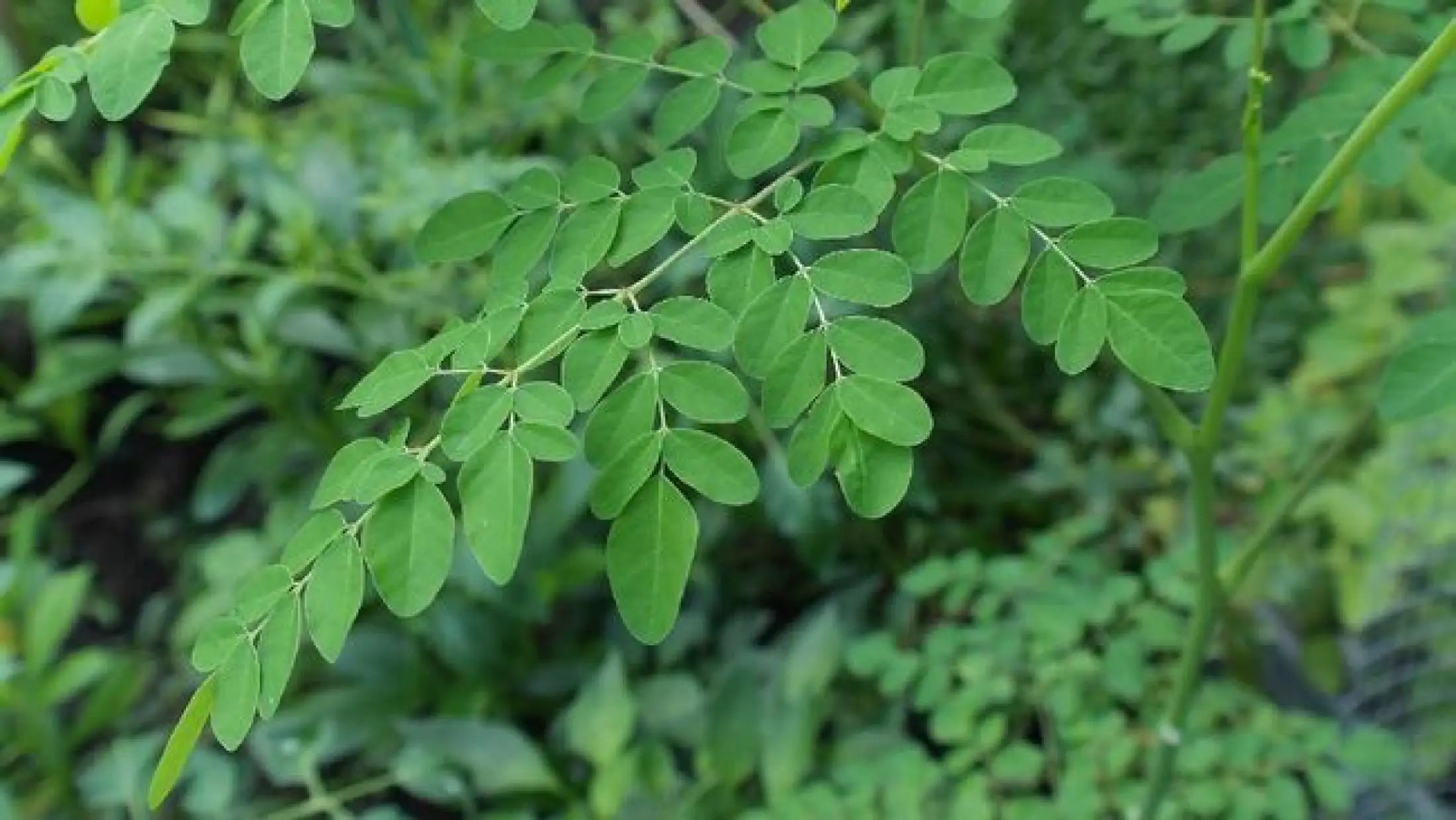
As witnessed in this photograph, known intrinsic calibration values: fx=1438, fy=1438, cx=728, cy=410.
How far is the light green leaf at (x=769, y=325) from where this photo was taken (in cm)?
67

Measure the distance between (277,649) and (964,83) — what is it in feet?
1.52

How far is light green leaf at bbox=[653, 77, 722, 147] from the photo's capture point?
2.75 feet

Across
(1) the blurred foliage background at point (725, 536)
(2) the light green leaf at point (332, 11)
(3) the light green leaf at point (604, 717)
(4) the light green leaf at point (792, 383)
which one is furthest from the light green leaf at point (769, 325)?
(3) the light green leaf at point (604, 717)

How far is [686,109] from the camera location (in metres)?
0.85

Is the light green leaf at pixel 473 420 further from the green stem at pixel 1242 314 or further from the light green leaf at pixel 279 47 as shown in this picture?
the green stem at pixel 1242 314

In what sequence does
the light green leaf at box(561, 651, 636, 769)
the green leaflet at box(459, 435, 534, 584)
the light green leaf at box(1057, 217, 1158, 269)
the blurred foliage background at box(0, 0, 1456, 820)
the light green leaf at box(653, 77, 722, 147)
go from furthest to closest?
the light green leaf at box(561, 651, 636, 769) → the blurred foliage background at box(0, 0, 1456, 820) → the light green leaf at box(653, 77, 722, 147) → the light green leaf at box(1057, 217, 1158, 269) → the green leaflet at box(459, 435, 534, 584)

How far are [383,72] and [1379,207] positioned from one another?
1.44 m

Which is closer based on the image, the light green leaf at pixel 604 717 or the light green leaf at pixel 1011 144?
the light green leaf at pixel 1011 144

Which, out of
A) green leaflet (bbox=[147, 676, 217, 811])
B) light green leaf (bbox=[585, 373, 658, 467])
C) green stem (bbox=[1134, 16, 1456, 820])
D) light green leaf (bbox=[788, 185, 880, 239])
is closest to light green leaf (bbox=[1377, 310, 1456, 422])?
green stem (bbox=[1134, 16, 1456, 820])

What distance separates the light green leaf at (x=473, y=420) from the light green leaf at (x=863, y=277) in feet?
0.53

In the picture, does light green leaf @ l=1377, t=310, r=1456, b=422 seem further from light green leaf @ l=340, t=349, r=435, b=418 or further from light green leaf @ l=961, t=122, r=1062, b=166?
light green leaf @ l=340, t=349, r=435, b=418

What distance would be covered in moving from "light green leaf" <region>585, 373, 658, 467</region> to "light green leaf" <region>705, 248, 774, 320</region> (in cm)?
6

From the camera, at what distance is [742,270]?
695mm

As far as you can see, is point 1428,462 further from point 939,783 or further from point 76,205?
point 76,205
